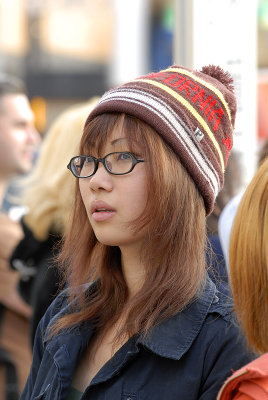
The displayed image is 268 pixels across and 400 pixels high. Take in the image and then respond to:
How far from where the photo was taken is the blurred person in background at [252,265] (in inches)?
67.1

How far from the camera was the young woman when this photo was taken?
1833mm

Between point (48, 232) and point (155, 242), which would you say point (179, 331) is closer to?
point (155, 242)

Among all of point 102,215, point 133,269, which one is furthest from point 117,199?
point 133,269

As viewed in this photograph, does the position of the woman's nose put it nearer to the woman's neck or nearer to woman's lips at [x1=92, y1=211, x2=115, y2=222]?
woman's lips at [x1=92, y1=211, x2=115, y2=222]

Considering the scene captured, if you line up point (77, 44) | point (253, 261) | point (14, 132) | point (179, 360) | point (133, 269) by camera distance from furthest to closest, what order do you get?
point (77, 44) < point (14, 132) < point (133, 269) < point (179, 360) < point (253, 261)

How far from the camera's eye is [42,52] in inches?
733

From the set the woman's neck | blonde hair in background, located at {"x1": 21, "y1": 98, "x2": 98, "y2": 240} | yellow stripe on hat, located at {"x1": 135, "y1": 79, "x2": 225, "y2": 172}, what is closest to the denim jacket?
the woman's neck

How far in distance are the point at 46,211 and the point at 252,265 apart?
2.07 metres

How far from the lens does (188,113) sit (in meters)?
1.95

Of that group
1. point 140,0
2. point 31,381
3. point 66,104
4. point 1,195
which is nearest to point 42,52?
point 66,104

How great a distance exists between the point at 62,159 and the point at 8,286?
3.14 ft

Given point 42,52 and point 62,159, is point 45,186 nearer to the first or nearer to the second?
point 62,159

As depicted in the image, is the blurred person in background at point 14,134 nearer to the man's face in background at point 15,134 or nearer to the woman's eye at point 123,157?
the man's face in background at point 15,134

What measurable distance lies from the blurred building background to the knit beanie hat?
1533 centimetres
